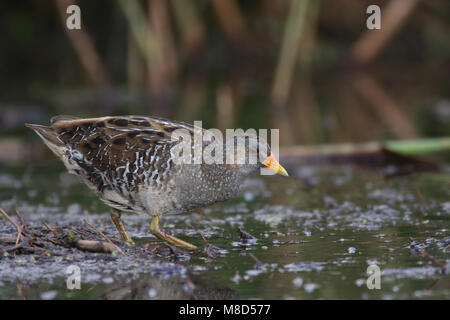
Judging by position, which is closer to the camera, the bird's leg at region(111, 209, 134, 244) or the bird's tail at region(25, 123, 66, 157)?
the bird's leg at region(111, 209, 134, 244)

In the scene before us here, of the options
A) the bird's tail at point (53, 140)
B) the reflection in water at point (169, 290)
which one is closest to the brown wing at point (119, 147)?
the bird's tail at point (53, 140)

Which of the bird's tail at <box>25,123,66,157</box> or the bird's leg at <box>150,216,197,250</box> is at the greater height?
the bird's tail at <box>25,123,66,157</box>

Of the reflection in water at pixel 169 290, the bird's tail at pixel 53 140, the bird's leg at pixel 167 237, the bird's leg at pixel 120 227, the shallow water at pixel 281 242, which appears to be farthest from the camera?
the bird's tail at pixel 53 140

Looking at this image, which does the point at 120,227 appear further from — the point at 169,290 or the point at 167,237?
the point at 169,290

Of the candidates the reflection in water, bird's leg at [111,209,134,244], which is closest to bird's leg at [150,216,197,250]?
bird's leg at [111,209,134,244]

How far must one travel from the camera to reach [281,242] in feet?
21.9

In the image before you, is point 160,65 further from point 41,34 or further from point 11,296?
point 11,296

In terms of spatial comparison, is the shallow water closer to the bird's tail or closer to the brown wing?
the brown wing

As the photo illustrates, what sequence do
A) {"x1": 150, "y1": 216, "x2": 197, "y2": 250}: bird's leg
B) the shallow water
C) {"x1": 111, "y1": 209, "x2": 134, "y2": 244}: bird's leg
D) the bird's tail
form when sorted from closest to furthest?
the shallow water → {"x1": 150, "y1": 216, "x2": 197, "y2": 250}: bird's leg → {"x1": 111, "y1": 209, "x2": 134, "y2": 244}: bird's leg → the bird's tail

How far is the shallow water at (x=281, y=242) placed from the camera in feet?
17.0

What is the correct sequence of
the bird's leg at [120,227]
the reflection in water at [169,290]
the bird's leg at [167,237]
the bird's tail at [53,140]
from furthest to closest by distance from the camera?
the bird's tail at [53,140] → the bird's leg at [120,227] → the bird's leg at [167,237] → the reflection in water at [169,290]

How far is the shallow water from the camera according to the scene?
5.17 m

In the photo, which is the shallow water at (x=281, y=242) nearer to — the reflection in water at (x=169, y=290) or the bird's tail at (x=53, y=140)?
the reflection in water at (x=169, y=290)
